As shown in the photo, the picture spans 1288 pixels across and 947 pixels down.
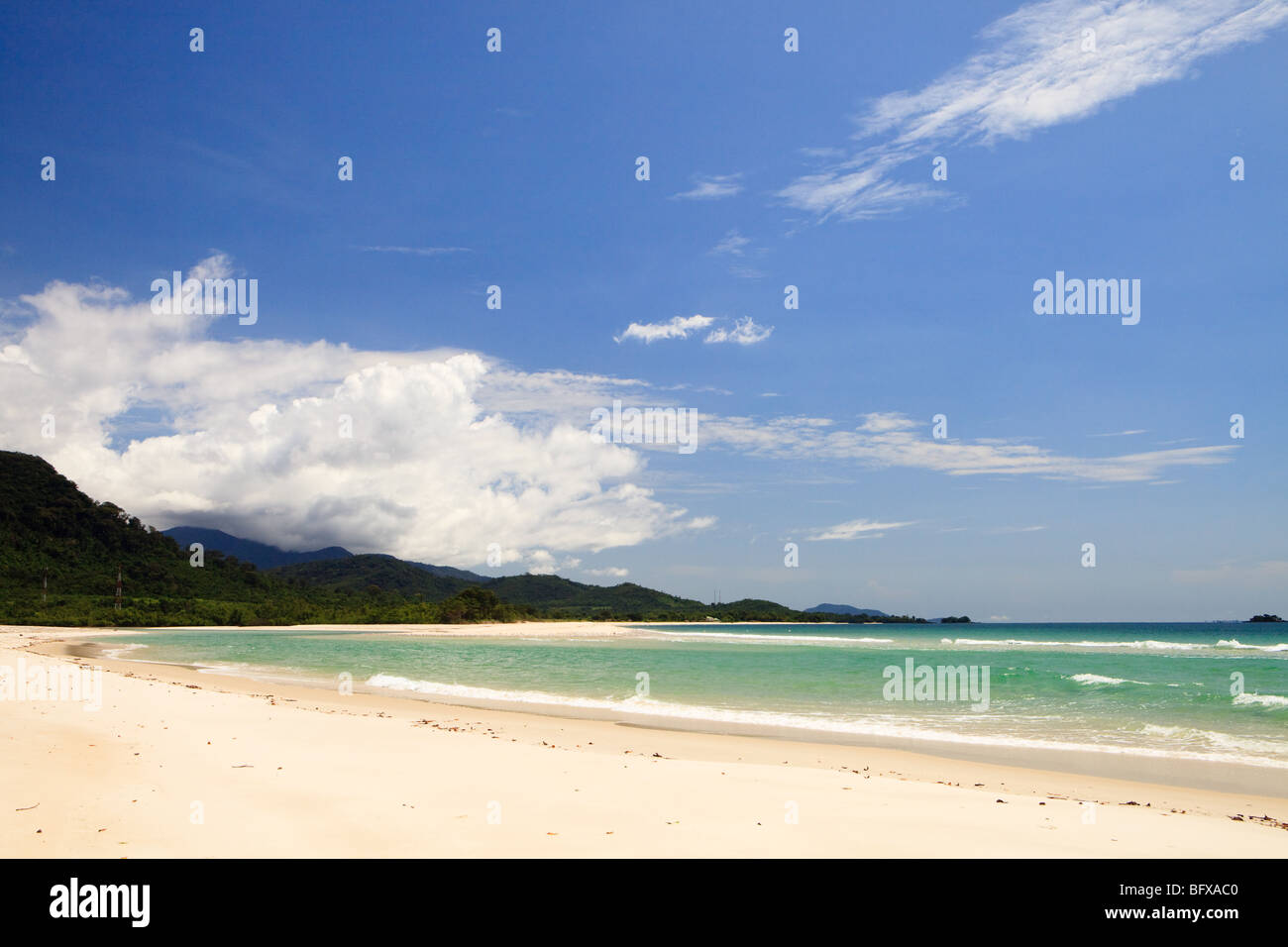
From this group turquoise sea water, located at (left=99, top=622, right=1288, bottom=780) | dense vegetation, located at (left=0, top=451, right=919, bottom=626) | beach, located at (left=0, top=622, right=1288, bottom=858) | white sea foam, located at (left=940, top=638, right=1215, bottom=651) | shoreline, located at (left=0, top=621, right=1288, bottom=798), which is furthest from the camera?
dense vegetation, located at (left=0, top=451, right=919, bottom=626)

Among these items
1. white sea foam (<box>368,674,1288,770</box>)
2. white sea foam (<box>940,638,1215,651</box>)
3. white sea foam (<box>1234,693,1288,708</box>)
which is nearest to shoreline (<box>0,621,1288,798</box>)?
white sea foam (<box>368,674,1288,770</box>)

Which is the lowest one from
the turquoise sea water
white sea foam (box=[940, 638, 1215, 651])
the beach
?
white sea foam (box=[940, 638, 1215, 651])

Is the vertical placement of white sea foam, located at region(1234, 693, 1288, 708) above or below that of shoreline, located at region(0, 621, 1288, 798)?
below

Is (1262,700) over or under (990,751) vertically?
under

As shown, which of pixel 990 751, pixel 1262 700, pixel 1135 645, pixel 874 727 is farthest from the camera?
pixel 1135 645

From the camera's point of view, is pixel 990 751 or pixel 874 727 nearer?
pixel 990 751

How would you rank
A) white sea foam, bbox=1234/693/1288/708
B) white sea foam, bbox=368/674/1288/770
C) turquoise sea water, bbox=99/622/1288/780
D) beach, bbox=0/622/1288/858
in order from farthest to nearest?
white sea foam, bbox=1234/693/1288/708 → turquoise sea water, bbox=99/622/1288/780 → white sea foam, bbox=368/674/1288/770 → beach, bbox=0/622/1288/858

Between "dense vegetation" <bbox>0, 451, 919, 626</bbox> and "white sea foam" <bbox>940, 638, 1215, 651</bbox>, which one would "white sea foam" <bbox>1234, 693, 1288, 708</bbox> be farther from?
"dense vegetation" <bbox>0, 451, 919, 626</bbox>

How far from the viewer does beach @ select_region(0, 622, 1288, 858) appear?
21.0ft

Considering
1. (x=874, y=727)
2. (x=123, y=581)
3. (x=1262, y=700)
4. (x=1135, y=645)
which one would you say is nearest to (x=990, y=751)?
(x=874, y=727)

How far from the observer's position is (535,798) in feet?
26.8

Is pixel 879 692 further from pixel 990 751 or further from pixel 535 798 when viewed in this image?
pixel 535 798
